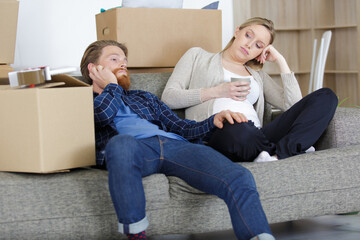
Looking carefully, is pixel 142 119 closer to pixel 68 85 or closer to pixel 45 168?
pixel 68 85

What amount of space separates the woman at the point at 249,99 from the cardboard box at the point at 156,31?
0.18 metres

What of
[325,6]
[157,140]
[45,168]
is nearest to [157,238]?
[157,140]

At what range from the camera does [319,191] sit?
5.91 feet

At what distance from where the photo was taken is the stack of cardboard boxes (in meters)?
1.55

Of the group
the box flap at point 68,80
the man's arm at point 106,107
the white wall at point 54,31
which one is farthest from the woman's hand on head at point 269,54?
the white wall at point 54,31

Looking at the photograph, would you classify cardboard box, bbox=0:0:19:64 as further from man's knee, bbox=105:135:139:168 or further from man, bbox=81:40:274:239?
man's knee, bbox=105:135:139:168

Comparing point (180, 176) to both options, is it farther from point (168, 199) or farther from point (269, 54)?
point (269, 54)

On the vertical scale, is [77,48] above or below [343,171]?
above

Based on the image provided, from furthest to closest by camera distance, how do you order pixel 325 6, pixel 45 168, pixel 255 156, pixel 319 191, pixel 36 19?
pixel 325 6
pixel 36 19
pixel 255 156
pixel 319 191
pixel 45 168

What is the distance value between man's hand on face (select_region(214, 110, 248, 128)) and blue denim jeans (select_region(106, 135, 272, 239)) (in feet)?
0.69

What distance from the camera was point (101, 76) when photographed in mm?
1975

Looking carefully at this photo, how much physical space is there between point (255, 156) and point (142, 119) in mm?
426

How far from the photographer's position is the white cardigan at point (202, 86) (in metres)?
→ 2.22

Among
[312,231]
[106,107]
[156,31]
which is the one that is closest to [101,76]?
[106,107]
